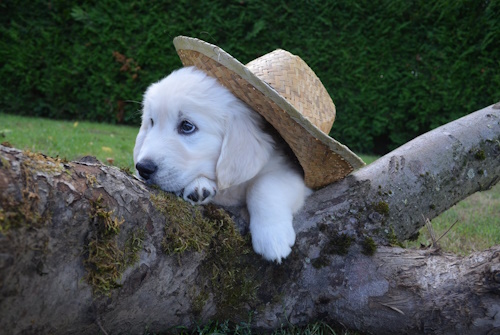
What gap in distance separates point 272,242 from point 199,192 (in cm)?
42

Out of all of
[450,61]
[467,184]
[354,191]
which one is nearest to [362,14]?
[450,61]

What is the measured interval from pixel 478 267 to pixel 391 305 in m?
0.40

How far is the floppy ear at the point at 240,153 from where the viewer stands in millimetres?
2229

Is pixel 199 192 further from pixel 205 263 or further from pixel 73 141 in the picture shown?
pixel 73 141

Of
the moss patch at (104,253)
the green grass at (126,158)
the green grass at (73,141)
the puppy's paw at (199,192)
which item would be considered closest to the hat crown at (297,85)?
the puppy's paw at (199,192)

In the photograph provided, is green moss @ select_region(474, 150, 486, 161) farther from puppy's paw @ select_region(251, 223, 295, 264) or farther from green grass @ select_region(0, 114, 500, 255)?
puppy's paw @ select_region(251, 223, 295, 264)

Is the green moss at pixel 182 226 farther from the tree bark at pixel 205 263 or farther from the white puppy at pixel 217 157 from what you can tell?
the white puppy at pixel 217 157

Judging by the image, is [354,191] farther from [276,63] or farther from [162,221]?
[162,221]

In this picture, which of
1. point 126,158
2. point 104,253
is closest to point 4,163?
point 104,253

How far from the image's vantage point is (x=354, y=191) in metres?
2.44

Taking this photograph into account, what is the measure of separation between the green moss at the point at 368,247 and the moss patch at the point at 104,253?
3.77ft

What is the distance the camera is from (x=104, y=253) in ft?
5.31

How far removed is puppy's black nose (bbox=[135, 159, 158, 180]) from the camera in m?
2.16

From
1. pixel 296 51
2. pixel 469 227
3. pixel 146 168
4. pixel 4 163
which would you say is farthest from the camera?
pixel 296 51
